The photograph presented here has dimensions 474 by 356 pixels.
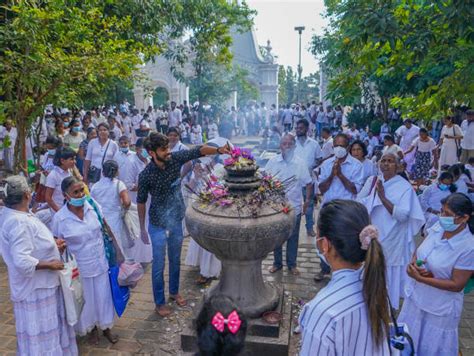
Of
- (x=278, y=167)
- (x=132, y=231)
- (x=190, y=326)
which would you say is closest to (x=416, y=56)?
(x=278, y=167)

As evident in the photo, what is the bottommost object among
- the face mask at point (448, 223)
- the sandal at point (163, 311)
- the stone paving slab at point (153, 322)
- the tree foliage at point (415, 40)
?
the stone paving slab at point (153, 322)

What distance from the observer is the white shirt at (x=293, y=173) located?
19.5ft

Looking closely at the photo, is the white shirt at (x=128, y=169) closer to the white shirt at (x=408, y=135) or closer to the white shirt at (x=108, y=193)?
the white shirt at (x=108, y=193)

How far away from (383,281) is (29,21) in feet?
18.9

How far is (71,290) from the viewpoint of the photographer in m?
3.71

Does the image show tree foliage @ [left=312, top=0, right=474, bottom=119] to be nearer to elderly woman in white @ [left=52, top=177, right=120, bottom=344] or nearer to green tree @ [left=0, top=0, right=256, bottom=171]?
elderly woman in white @ [left=52, top=177, right=120, bottom=344]

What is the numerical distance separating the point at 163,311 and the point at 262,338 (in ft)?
4.48

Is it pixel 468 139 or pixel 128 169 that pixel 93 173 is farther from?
pixel 468 139

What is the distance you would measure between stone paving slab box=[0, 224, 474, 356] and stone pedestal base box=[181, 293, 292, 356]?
0.55 feet

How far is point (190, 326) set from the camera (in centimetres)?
437

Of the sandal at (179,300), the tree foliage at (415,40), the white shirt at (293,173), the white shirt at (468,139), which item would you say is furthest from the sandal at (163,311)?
the white shirt at (468,139)

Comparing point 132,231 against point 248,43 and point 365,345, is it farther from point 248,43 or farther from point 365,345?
point 248,43

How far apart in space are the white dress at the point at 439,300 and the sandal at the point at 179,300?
274cm

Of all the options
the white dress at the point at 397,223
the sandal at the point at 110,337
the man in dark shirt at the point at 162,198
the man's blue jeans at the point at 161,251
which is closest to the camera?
the sandal at the point at 110,337
